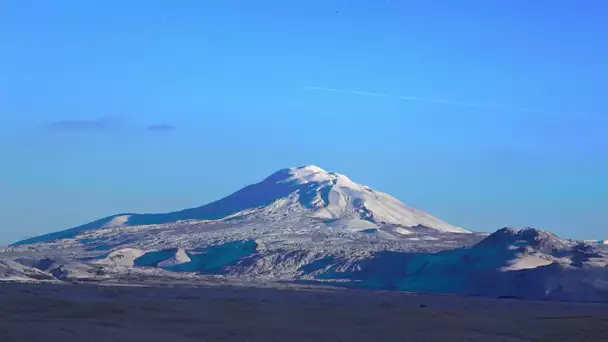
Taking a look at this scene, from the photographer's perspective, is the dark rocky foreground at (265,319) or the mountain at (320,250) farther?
the mountain at (320,250)

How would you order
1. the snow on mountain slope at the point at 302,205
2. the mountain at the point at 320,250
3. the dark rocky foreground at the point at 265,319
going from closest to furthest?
1. the dark rocky foreground at the point at 265,319
2. the mountain at the point at 320,250
3. the snow on mountain slope at the point at 302,205

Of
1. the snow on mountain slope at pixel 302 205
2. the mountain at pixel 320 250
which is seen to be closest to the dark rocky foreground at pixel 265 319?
the mountain at pixel 320 250

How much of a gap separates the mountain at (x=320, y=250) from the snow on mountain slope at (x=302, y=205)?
0.98 feet

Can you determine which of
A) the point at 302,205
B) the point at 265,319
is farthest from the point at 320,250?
the point at 265,319

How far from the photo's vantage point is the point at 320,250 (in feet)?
298

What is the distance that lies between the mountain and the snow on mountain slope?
298mm

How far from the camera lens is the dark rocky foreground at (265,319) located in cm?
2717

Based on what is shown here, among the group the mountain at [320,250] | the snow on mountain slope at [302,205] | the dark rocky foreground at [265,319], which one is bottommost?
the dark rocky foreground at [265,319]

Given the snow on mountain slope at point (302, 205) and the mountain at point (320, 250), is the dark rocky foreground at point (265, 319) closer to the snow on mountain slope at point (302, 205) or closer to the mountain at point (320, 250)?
the mountain at point (320, 250)

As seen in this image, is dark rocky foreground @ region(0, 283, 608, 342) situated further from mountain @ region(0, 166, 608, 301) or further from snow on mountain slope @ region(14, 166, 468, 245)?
snow on mountain slope @ region(14, 166, 468, 245)

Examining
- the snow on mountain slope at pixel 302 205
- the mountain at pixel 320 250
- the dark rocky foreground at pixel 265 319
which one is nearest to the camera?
the dark rocky foreground at pixel 265 319

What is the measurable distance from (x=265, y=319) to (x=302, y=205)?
97103 millimetres

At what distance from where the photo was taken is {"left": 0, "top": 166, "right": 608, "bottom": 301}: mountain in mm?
67312

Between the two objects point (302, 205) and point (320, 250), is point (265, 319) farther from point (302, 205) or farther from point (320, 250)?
point (302, 205)
